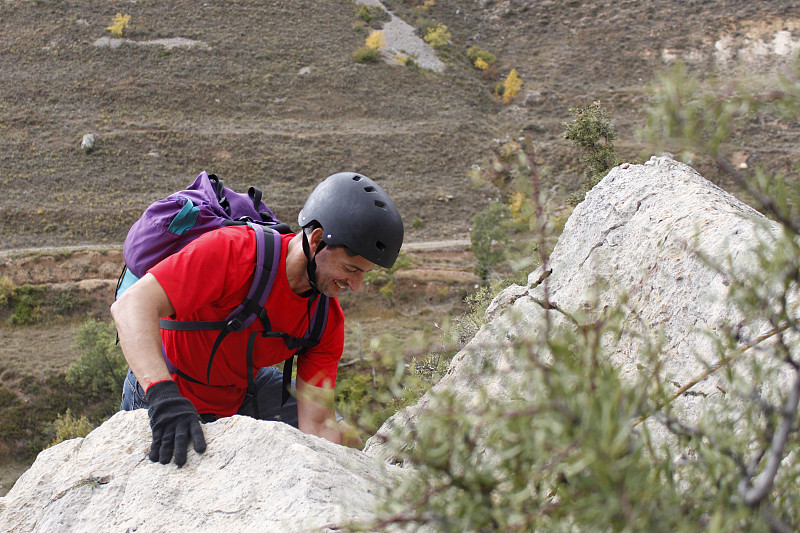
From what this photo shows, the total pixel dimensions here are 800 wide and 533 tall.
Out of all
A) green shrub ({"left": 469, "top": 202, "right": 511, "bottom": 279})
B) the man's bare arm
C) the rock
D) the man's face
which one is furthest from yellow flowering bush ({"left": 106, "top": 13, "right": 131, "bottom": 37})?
the rock

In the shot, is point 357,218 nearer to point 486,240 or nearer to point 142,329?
point 142,329

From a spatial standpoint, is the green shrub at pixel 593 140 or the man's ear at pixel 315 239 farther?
the green shrub at pixel 593 140

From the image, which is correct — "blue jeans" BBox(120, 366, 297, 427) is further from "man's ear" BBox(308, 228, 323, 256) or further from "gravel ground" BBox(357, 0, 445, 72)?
"gravel ground" BBox(357, 0, 445, 72)

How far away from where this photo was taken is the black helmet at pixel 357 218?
4934 mm

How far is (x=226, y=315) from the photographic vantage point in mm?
4762

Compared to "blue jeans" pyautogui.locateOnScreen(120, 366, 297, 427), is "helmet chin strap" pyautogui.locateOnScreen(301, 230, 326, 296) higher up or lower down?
higher up

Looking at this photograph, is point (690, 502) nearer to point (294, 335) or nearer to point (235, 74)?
point (294, 335)

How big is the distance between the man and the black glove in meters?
0.20

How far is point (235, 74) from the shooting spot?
73.1m

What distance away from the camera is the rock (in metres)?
2.93

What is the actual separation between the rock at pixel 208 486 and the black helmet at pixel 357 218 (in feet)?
5.87

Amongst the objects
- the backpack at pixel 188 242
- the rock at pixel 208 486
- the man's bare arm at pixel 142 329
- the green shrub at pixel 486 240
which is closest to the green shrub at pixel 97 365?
the green shrub at pixel 486 240

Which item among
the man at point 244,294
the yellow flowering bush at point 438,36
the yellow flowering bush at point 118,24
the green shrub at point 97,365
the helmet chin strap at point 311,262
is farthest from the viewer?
the yellow flowering bush at point 438,36

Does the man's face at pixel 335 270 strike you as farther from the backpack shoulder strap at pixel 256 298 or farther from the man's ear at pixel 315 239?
the backpack shoulder strap at pixel 256 298
